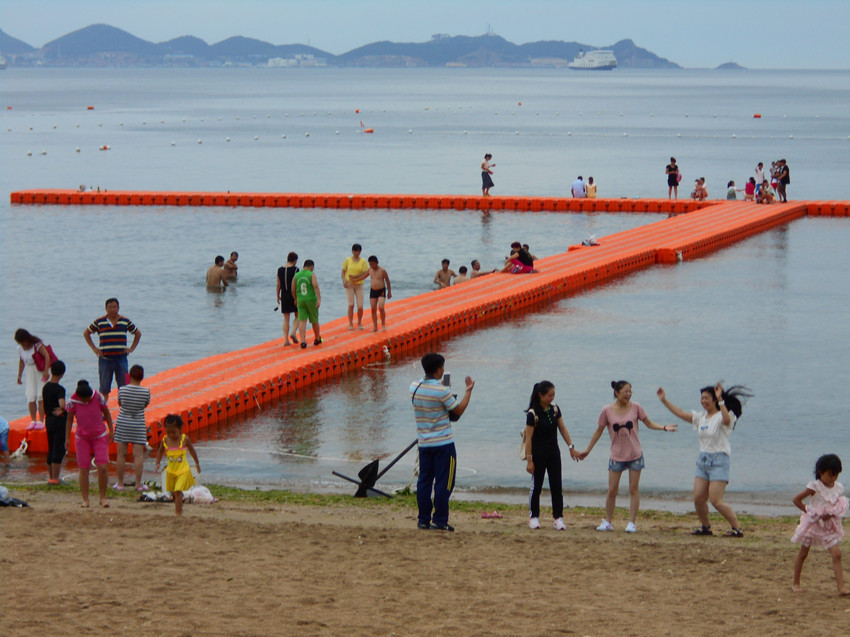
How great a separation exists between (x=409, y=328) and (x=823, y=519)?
13442 millimetres

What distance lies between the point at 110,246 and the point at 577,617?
32.1m

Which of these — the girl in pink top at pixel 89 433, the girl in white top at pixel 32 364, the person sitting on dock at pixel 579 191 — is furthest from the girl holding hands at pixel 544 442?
the person sitting on dock at pixel 579 191

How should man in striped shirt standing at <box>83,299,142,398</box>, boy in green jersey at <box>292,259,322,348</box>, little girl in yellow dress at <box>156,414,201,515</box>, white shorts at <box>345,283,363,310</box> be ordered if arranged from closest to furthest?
1. little girl in yellow dress at <box>156,414,201,515</box>
2. man in striped shirt standing at <box>83,299,142,398</box>
3. boy in green jersey at <box>292,259,322,348</box>
4. white shorts at <box>345,283,363,310</box>

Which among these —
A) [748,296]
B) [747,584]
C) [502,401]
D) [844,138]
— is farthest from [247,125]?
[747,584]

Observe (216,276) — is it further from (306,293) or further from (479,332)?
(306,293)

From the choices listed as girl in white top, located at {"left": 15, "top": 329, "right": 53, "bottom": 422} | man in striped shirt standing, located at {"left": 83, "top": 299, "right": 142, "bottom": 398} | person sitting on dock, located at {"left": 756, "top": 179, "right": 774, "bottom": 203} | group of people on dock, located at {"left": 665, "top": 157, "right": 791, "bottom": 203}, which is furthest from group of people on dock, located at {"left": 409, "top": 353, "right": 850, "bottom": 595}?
person sitting on dock, located at {"left": 756, "top": 179, "right": 774, "bottom": 203}

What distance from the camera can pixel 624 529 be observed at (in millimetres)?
11234

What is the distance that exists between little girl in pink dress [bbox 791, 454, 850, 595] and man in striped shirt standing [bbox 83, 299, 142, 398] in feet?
29.4

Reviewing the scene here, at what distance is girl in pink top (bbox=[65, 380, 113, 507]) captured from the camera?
11.7 metres

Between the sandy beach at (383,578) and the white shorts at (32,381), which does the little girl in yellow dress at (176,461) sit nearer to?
the sandy beach at (383,578)

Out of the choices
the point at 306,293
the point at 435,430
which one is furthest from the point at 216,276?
the point at 435,430

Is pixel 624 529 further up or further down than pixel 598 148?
further down

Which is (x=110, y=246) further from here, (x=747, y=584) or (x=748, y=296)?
(x=747, y=584)

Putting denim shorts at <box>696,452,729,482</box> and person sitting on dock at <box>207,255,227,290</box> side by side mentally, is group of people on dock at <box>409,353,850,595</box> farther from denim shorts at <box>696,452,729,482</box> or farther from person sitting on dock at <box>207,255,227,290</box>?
person sitting on dock at <box>207,255,227,290</box>
